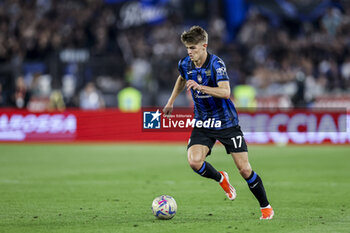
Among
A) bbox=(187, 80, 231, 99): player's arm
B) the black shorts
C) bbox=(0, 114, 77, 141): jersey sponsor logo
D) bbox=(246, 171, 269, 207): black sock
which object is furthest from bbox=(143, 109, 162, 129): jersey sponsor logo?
bbox=(0, 114, 77, 141): jersey sponsor logo

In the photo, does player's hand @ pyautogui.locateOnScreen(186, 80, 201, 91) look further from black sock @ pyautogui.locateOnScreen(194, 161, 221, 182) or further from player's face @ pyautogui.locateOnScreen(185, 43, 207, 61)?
black sock @ pyautogui.locateOnScreen(194, 161, 221, 182)

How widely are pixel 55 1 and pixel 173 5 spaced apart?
16.5 feet

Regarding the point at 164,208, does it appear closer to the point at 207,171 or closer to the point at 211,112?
the point at 207,171

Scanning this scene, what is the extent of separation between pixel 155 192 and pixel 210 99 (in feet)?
10.1

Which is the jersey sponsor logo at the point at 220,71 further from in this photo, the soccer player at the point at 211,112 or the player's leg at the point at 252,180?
the player's leg at the point at 252,180

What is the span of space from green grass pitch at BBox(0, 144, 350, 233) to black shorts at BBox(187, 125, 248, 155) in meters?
0.89

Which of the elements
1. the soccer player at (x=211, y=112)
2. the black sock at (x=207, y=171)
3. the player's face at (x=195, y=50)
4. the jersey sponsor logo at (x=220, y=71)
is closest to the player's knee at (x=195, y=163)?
the soccer player at (x=211, y=112)

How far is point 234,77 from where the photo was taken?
2289cm

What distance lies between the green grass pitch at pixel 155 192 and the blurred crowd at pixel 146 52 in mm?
4563

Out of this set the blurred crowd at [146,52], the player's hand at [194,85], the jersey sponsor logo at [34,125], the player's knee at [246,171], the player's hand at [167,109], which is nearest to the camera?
the player's hand at [194,85]

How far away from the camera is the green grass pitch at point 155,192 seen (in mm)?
7270

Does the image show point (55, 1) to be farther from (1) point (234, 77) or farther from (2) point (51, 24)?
(1) point (234, 77)

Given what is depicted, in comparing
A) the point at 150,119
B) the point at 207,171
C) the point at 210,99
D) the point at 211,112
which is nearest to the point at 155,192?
the point at 150,119

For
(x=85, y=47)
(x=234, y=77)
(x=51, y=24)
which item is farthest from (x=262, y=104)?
(x=51, y=24)
